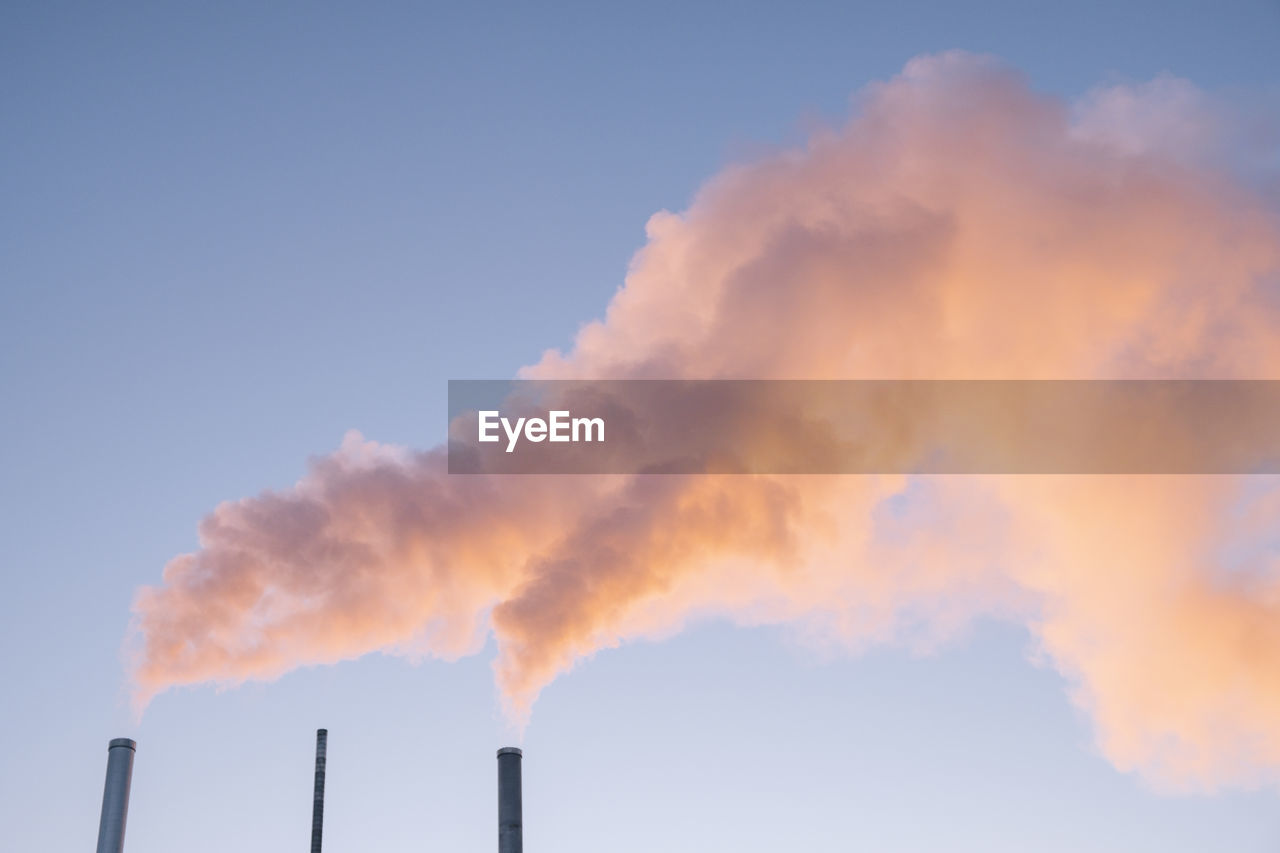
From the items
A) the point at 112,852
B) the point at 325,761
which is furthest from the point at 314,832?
the point at 112,852

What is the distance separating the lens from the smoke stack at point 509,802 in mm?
25594

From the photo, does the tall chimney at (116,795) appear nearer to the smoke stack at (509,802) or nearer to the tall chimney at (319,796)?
the tall chimney at (319,796)

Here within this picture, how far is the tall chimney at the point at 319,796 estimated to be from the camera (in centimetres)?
2841

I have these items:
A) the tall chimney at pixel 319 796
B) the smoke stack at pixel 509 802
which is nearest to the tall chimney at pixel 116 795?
the tall chimney at pixel 319 796

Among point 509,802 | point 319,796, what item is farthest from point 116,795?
point 509,802

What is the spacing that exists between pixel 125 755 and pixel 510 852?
10162 millimetres

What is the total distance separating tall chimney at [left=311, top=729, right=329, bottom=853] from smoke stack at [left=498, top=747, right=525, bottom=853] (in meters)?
5.02

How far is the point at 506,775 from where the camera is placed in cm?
2688

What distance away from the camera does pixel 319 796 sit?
1146 inches

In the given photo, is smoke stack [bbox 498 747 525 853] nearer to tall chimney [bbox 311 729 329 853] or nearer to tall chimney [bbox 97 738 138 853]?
tall chimney [bbox 311 729 329 853]

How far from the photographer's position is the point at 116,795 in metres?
28.0

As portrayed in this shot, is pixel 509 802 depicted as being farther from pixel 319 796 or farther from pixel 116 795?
pixel 116 795

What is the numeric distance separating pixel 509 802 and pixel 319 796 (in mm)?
5609

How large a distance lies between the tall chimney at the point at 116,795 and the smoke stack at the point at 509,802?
8835mm
